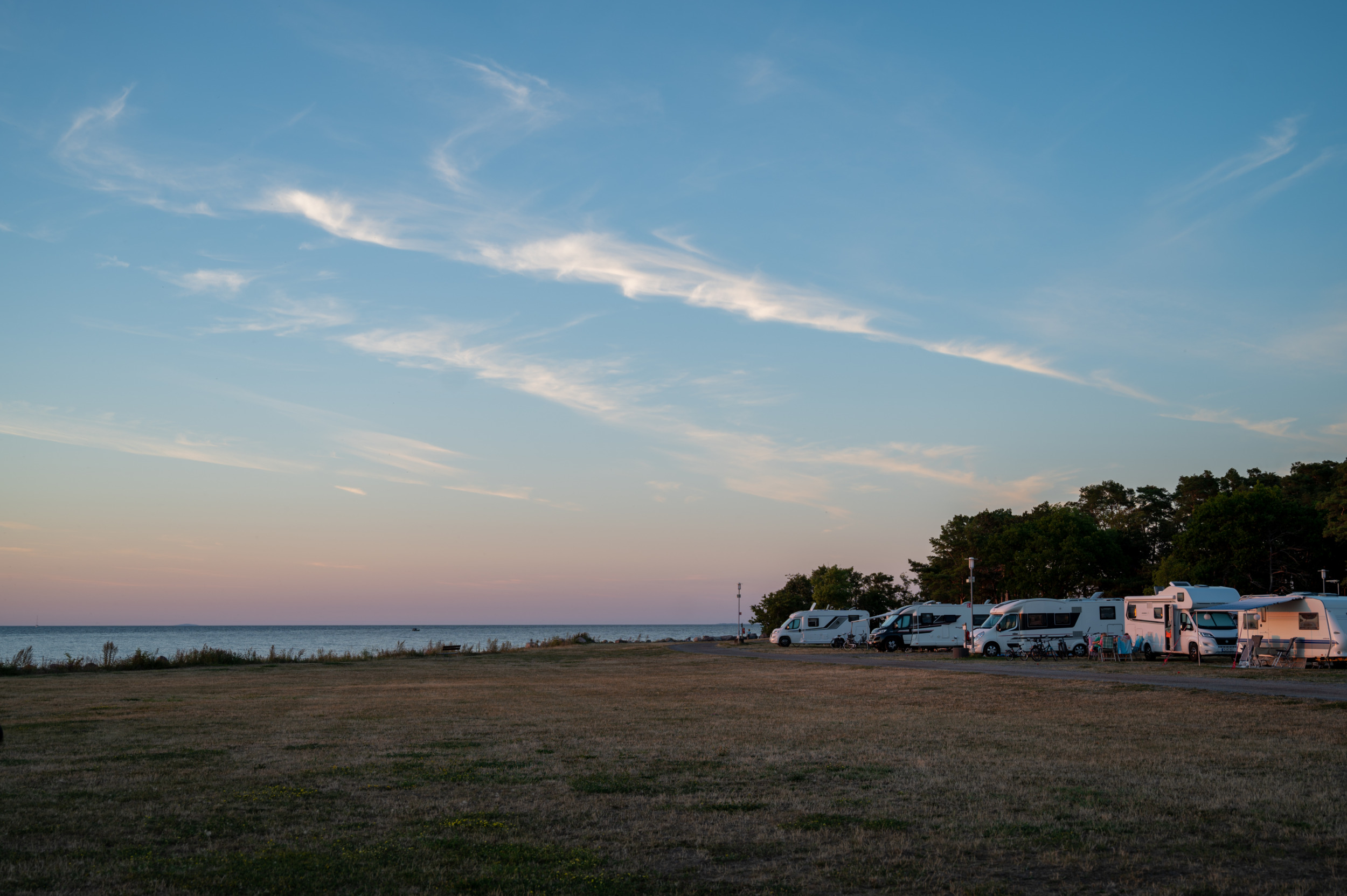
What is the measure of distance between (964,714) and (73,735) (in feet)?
48.1

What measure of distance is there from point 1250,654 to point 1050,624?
11897 millimetres

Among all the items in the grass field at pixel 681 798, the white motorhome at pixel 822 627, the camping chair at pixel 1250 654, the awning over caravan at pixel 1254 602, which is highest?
the awning over caravan at pixel 1254 602

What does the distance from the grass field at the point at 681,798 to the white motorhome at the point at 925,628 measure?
1173 inches

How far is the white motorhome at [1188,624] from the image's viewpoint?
34.7 m

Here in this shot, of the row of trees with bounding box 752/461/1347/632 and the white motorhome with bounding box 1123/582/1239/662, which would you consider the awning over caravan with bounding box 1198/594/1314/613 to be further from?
the row of trees with bounding box 752/461/1347/632

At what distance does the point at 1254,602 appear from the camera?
3347cm

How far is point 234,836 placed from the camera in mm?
8023

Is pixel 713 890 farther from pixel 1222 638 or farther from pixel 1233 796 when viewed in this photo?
pixel 1222 638

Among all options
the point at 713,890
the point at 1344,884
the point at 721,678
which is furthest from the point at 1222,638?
the point at 713,890

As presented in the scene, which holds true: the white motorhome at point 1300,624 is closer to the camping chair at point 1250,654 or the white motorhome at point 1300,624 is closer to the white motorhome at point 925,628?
the camping chair at point 1250,654

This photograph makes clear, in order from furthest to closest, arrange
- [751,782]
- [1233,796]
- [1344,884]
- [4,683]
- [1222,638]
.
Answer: [1222,638], [4,683], [751,782], [1233,796], [1344,884]

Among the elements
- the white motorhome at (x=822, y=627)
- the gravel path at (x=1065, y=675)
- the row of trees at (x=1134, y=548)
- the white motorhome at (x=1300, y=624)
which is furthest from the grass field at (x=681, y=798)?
the row of trees at (x=1134, y=548)

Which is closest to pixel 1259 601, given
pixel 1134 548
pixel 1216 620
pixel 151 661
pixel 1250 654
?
pixel 1216 620

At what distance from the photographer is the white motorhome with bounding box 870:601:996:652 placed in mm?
48875
